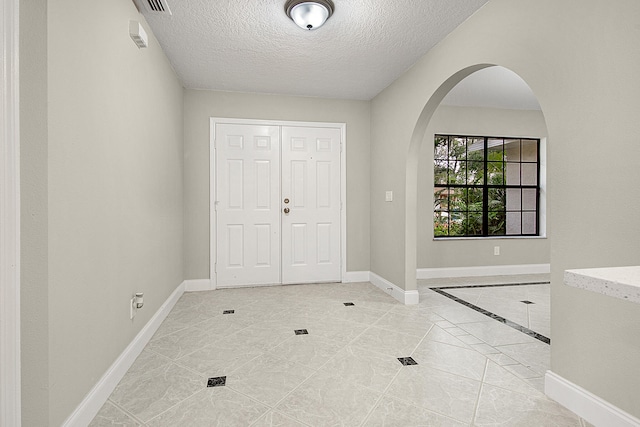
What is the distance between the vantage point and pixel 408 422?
1647 mm

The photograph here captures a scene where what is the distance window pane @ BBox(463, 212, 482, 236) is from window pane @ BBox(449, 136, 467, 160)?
87 cm

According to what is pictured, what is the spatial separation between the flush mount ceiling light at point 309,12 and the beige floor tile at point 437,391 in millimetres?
2432

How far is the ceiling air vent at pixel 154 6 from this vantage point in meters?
2.30

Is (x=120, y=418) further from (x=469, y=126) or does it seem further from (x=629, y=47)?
(x=469, y=126)

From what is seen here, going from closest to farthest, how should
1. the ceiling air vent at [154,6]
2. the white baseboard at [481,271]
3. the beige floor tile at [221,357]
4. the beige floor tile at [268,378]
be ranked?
the beige floor tile at [268,378] → the beige floor tile at [221,357] → the ceiling air vent at [154,6] → the white baseboard at [481,271]

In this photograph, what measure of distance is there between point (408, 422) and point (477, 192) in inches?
168

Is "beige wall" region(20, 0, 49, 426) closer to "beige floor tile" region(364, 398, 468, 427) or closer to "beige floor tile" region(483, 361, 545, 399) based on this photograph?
"beige floor tile" region(364, 398, 468, 427)

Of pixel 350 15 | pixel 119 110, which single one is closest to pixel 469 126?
pixel 350 15

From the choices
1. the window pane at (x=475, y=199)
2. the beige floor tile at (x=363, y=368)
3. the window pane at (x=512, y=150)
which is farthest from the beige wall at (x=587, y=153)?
the window pane at (x=512, y=150)

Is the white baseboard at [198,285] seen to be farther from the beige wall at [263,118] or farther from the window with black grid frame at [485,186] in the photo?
the window with black grid frame at [485,186]

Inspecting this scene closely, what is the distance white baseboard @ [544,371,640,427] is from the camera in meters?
1.49

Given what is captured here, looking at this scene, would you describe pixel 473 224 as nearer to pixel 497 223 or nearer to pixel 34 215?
pixel 497 223

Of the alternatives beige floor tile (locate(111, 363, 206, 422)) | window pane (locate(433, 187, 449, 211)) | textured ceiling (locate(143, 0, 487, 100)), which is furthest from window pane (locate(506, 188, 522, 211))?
beige floor tile (locate(111, 363, 206, 422))

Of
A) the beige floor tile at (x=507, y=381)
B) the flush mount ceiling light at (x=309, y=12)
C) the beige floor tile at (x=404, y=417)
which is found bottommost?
the beige floor tile at (x=404, y=417)
